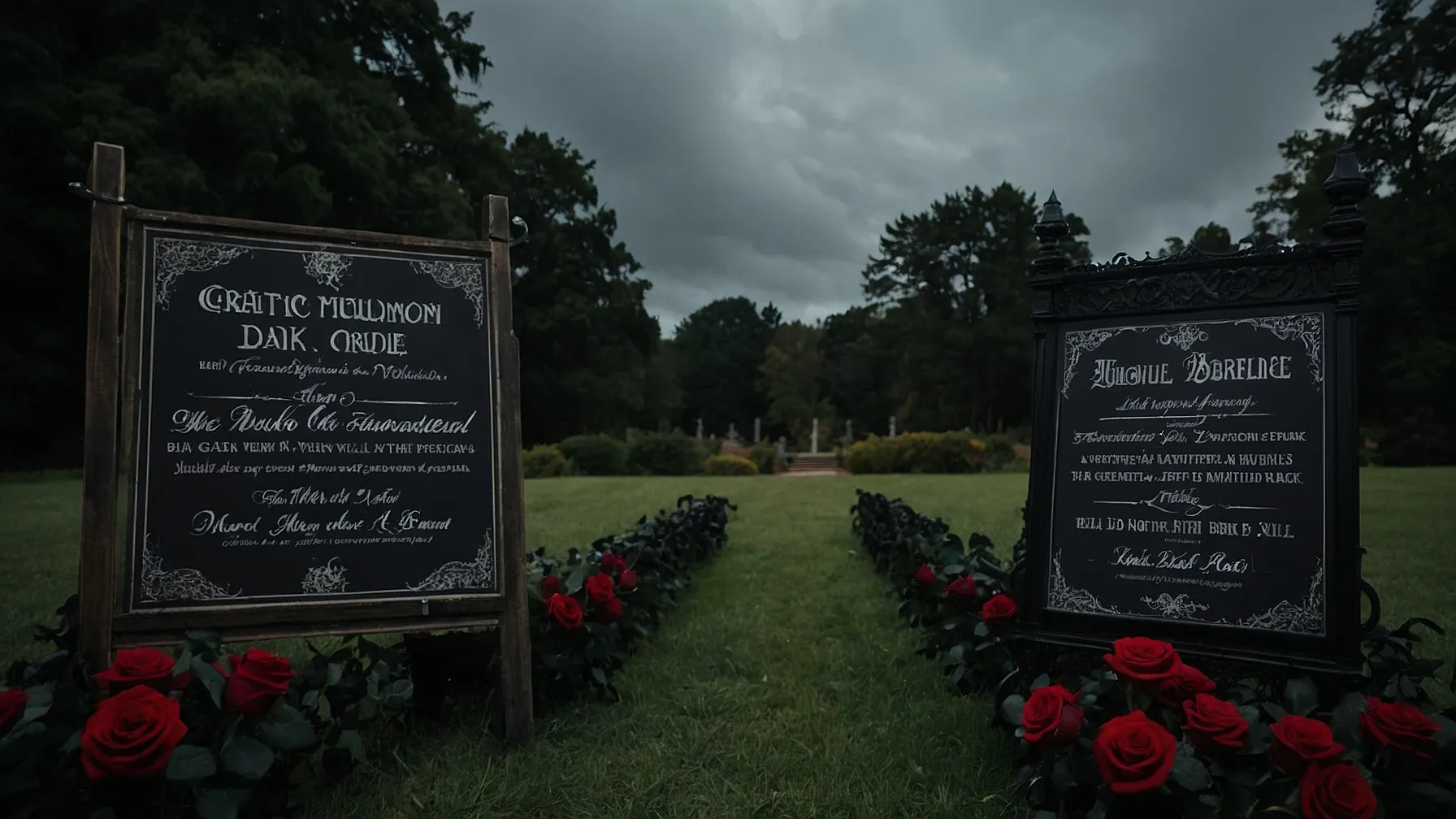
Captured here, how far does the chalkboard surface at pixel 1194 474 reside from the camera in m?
2.80

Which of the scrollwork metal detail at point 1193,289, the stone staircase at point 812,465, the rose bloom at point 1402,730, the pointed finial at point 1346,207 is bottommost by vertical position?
the stone staircase at point 812,465

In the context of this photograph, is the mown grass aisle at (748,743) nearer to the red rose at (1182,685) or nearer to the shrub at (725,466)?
the red rose at (1182,685)

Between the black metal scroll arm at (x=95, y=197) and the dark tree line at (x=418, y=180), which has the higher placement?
the dark tree line at (x=418, y=180)

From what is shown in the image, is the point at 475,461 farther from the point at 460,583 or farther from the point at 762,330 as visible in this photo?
the point at 762,330

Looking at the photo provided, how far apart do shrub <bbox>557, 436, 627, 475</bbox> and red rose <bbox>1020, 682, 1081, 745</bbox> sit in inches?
897

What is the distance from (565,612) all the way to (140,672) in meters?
1.46

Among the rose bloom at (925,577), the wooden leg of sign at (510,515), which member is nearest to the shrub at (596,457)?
the rose bloom at (925,577)

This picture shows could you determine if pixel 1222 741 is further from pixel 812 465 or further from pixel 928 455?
pixel 812 465

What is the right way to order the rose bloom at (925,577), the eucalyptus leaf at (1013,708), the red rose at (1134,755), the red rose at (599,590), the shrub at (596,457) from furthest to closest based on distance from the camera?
1. the shrub at (596,457)
2. the rose bloom at (925,577)
3. the red rose at (599,590)
4. the eucalyptus leaf at (1013,708)
5. the red rose at (1134,755)

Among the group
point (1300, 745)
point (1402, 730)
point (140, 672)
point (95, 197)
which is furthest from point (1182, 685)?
point (95, 197)

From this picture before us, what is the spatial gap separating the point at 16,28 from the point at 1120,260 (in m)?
21.6

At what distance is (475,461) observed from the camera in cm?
319

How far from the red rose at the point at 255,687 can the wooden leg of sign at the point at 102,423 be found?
25.2 inches

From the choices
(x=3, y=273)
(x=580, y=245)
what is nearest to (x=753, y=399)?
(x=580, y=245)
